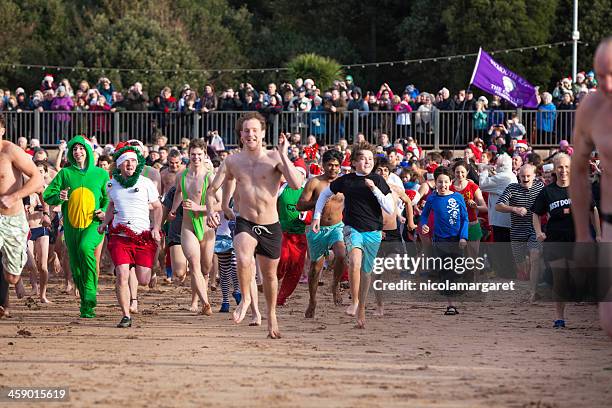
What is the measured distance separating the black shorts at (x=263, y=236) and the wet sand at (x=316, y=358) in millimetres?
772

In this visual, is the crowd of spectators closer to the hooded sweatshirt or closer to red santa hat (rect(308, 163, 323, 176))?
red santa hat (rect(308, 163, 323, 176))

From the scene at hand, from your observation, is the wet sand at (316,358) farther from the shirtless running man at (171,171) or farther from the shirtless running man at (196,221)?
the shirtless running man at (171,171)

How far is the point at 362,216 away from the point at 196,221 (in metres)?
2.17

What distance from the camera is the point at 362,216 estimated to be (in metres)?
13.5

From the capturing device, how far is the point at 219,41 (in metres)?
51.4

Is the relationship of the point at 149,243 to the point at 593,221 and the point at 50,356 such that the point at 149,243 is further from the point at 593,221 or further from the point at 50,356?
the point at 593,221

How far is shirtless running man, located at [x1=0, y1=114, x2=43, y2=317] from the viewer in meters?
12.6

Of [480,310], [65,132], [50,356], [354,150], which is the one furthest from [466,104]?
[50,356]

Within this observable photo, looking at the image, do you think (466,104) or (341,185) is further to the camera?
(466,104)

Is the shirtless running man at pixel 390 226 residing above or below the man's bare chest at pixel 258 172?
below

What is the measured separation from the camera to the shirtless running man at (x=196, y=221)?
14695 mm

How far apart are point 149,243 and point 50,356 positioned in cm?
303

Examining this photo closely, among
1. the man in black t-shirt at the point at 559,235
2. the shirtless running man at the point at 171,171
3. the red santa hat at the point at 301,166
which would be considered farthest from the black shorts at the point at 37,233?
the man in black t-shirt at the point at 559,235

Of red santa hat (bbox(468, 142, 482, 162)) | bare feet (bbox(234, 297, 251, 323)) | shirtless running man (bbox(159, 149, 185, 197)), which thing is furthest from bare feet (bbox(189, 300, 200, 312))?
red santa hat (bbox(468, 142, 482, 162))
